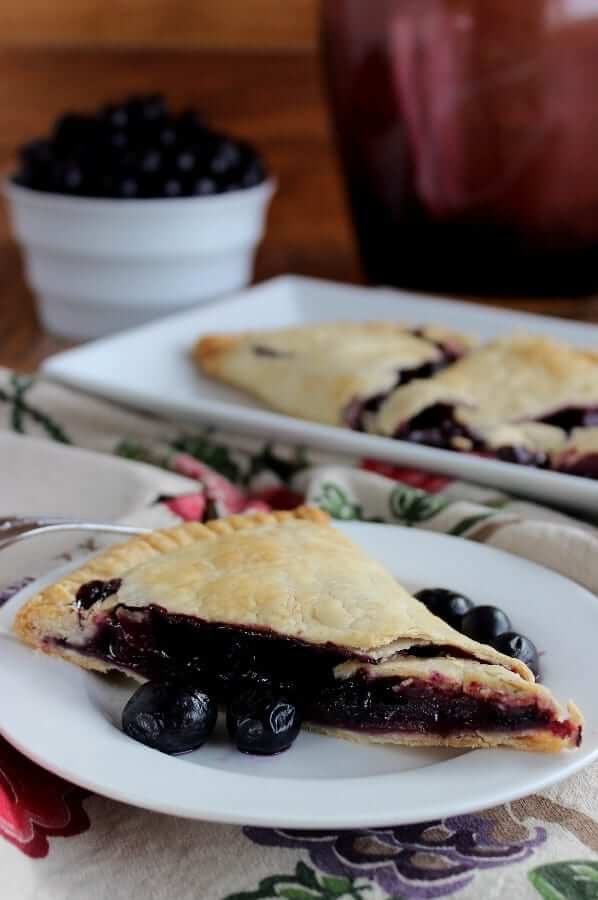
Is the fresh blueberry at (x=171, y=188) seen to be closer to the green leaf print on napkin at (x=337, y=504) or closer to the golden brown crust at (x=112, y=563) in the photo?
the green leaf print on napkin at (x=337, y=504)

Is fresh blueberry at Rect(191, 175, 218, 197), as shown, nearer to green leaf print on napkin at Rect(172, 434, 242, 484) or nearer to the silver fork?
green leaf print on napkin at Rect(172, 434, 242, 484)

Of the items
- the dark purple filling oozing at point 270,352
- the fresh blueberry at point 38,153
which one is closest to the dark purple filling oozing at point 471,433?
the dark purple filling oozing at point 270,352

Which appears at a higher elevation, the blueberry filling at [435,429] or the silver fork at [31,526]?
the silver fork at [31,526]

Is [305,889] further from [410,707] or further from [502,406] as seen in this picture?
[502,406]

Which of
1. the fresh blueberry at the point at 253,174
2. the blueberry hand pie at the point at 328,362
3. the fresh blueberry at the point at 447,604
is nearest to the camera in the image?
the fresh blueberry at the point at 447,604

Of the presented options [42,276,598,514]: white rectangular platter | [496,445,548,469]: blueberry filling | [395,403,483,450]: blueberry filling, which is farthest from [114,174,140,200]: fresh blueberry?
[496,445,548,469]: blueberry filling

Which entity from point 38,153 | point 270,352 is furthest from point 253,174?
point 270,352

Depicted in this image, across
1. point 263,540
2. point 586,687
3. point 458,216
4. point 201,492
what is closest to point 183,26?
point 458,216

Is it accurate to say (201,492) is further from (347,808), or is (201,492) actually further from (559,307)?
(559,307)
